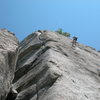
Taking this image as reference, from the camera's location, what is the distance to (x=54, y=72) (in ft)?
47.9

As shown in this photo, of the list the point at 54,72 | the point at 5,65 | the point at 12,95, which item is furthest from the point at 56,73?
the point at 12,95

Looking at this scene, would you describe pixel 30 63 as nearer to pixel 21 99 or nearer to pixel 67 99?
pixel 21 99

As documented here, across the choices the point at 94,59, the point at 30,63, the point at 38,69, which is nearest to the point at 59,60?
the point at 38,69

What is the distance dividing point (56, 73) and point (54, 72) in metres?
0.16

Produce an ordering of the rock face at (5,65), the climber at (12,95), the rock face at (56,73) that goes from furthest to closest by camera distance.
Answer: the climber at (12,95), the rock face at (56,73), the rock face at (5,65)

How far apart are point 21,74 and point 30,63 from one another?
3.68 ft

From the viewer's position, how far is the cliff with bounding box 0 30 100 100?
43.0 feet

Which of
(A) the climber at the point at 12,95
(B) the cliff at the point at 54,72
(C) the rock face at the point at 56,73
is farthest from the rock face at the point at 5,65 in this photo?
(C) the rock face at the point at 56,73

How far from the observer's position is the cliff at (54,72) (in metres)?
13.1

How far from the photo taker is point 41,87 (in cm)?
1409

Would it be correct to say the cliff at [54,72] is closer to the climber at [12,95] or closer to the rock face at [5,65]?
the rock face at [5,65]

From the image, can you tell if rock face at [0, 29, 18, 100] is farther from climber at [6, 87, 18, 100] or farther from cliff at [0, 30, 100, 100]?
climber at [6, 87, 18, 100]

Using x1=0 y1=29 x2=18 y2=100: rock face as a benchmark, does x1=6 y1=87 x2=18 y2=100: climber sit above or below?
below

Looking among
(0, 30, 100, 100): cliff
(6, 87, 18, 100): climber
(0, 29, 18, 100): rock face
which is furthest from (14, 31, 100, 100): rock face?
(0, 29, 18, 100): rock face
